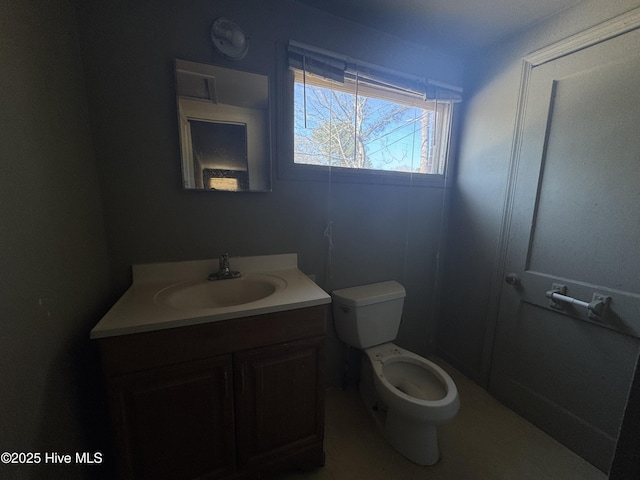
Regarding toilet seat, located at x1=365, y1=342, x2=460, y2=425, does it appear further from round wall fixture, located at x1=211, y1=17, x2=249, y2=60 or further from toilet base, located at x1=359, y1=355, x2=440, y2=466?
round wall fixture, located at x1=211, y1=17, x2=249, y2=60

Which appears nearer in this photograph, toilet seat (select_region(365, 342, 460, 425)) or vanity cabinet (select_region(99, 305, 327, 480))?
vanity cabinet (select_region(99, 305, 327, 480))

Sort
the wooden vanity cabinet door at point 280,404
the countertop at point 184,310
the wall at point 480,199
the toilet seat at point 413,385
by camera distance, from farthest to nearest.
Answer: the wall at point 480,199 < the toilet seat at point 413,385 < the wooden vanity cabinet door at point 280,404 < the countertop at point 184,310

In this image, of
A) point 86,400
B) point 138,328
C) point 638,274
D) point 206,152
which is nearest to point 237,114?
point 206,152

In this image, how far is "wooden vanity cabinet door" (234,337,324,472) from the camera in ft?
3.14

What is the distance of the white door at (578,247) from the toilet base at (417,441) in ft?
2.26

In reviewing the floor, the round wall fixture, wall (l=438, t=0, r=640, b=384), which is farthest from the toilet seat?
the round wall fixture

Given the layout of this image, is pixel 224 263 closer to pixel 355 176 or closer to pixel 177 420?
pixel 177 420

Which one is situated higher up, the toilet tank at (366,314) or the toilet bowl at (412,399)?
the toilet tank at (366,314)

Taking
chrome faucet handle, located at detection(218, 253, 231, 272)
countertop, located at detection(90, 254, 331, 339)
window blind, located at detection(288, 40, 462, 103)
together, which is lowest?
countertop, located at detection(90, 254, 331, 339)

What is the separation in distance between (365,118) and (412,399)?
59.5 inches

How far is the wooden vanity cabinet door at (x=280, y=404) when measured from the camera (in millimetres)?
958

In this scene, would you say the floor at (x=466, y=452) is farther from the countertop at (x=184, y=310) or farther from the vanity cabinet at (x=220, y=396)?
the countertop at (x=184, y=310)

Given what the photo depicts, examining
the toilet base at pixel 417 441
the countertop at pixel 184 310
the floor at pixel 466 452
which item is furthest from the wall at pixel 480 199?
the countertop at pixel 184 310

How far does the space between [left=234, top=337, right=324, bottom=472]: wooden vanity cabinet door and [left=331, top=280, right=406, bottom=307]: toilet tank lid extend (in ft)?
1.34
